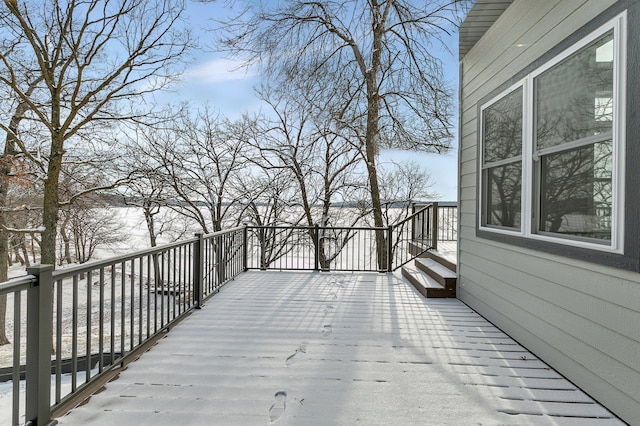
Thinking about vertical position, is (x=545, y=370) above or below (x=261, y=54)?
below

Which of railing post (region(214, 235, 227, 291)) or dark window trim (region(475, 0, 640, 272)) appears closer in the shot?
dark window trim (region(475, 0, 640, 272))

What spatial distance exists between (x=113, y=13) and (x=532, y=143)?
33.4ft

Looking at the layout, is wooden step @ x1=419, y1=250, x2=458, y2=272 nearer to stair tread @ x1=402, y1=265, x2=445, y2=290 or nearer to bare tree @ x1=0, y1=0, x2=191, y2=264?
stair tread @ x1=402, y1=265, x2=445, y2=290

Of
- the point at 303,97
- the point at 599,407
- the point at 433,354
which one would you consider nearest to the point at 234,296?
the point at 433,354

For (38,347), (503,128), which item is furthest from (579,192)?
(38,347)

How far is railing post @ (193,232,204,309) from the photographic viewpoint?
3.72 m

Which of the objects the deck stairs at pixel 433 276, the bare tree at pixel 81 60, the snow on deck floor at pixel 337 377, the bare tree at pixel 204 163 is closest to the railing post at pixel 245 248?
the snow on deck floor at pixel 337 377

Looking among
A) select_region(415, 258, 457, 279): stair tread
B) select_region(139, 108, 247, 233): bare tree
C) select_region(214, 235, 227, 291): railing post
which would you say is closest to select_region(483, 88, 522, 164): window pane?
select_region(415, 258, 457, 279): stair tread

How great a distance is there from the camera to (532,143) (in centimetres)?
278

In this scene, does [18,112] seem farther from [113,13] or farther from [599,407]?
[599,407]

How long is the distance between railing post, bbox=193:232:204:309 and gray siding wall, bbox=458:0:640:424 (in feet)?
10.3

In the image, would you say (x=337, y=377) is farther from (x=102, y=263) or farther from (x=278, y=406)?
(x=102, y=263)

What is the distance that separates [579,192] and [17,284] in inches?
130

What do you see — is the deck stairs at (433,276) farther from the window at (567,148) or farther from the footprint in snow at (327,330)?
the footprint in snow at (327,330)
